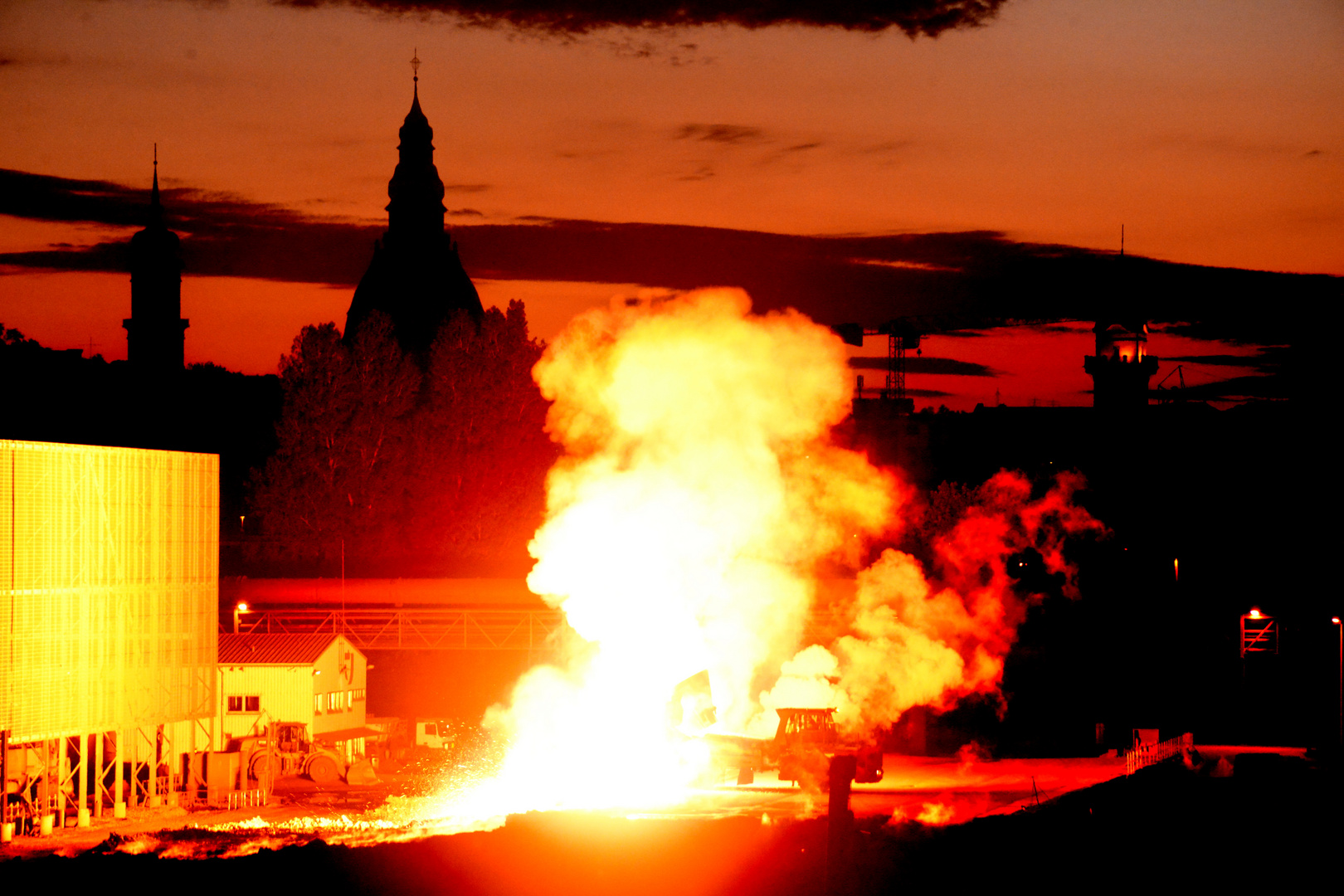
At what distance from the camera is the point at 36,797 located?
37688mm

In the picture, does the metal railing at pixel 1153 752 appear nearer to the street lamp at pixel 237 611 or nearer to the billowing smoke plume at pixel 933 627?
the billowing smoke plume at pixel 933 627

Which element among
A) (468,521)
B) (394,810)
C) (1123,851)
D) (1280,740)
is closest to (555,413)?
(394,810)

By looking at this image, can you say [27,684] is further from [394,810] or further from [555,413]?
[555,413]

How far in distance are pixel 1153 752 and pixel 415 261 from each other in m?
80.0

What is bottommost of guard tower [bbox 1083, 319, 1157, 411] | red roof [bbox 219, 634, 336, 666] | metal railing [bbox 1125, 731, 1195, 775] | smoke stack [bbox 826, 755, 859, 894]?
metal railing [bbox 1125, 731, 1195, 775]

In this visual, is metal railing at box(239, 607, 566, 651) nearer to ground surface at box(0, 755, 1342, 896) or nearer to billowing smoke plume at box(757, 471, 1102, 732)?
billowing smoke plume at box(757, 471, 1102, 732)

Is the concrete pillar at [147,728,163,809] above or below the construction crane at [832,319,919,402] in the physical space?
below

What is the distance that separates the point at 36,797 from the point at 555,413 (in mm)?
16149

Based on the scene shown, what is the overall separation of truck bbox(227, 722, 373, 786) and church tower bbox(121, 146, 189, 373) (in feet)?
201

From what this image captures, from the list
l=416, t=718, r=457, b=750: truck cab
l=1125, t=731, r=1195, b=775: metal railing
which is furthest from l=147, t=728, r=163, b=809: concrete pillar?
l=1125, t=731, r=1195, b=775: metal railing

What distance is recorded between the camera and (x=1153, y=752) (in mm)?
43250

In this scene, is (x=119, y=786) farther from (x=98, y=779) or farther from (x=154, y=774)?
(x=154, y=774)

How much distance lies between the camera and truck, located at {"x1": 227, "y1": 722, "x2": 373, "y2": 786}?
43.5 m

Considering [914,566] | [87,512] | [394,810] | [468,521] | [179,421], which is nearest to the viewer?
[394,810]
